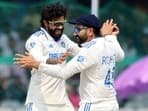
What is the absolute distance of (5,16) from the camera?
1557cm

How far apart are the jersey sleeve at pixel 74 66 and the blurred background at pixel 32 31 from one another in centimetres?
531

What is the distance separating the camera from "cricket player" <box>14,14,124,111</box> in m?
9.66

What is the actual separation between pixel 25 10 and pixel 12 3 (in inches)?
10.7

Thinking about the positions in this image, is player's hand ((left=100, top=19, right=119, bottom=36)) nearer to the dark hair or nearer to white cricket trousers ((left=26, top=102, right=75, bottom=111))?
the dark hair

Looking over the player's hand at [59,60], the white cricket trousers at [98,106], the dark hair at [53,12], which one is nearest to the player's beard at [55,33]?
the dark hair at [53,12]

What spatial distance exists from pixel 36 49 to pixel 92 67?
689mm

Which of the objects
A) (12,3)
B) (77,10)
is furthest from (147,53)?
(12,3)

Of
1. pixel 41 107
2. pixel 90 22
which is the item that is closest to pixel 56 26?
pixel 90 22

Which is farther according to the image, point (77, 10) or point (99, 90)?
point (77, 10)

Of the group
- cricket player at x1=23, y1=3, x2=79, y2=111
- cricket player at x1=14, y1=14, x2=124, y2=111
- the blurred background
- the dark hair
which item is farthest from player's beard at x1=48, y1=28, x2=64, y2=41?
the blurred background

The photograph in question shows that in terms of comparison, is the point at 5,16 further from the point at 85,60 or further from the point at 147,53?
the point at 85,60

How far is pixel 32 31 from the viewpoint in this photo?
15328 mm

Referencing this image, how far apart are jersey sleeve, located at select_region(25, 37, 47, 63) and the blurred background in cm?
481

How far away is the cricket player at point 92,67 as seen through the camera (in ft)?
31.7
